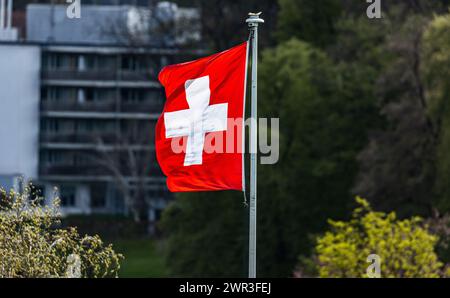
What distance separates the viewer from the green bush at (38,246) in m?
19.5

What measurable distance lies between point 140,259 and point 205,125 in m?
67.8

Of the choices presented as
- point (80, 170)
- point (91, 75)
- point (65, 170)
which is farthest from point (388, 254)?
point (91, 75)

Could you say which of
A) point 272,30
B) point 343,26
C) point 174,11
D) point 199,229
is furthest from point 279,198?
point 174,11

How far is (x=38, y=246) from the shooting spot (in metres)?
19.9

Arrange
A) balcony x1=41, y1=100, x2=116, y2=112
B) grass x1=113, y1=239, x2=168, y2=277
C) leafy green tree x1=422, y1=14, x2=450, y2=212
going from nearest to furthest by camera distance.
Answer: leafy green tree x1=422, y1=14, x2=450, y2=212 → grass x1=113, y1=239, x2=168, y2=277 → balcony x1=41, y1=100, x2=116, y2=112

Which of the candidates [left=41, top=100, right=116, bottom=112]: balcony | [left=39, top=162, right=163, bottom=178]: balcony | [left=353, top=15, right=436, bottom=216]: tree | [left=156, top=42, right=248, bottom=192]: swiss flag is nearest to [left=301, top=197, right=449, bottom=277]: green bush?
[left=353, top=15, right=436, bottom=216]: tree

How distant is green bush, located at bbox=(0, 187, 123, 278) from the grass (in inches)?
1943

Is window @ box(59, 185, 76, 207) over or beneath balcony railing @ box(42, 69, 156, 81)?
beneath

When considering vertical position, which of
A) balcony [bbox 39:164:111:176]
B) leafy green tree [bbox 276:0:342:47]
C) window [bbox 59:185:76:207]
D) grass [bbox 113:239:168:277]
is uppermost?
leafy green tree [bbox 276:0:342:47]

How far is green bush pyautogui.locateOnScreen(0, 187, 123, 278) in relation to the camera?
64.1 ft

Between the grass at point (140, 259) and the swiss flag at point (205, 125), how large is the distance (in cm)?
5108

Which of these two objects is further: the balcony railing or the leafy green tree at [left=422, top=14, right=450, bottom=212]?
the balcony railing

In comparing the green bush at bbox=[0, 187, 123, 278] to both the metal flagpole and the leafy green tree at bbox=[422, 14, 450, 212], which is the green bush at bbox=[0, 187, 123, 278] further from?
the leafy green tree at bbox=[422, 14, 450, 212]

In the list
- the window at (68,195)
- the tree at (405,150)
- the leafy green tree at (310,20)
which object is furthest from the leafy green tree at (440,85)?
the window at (68,195)
